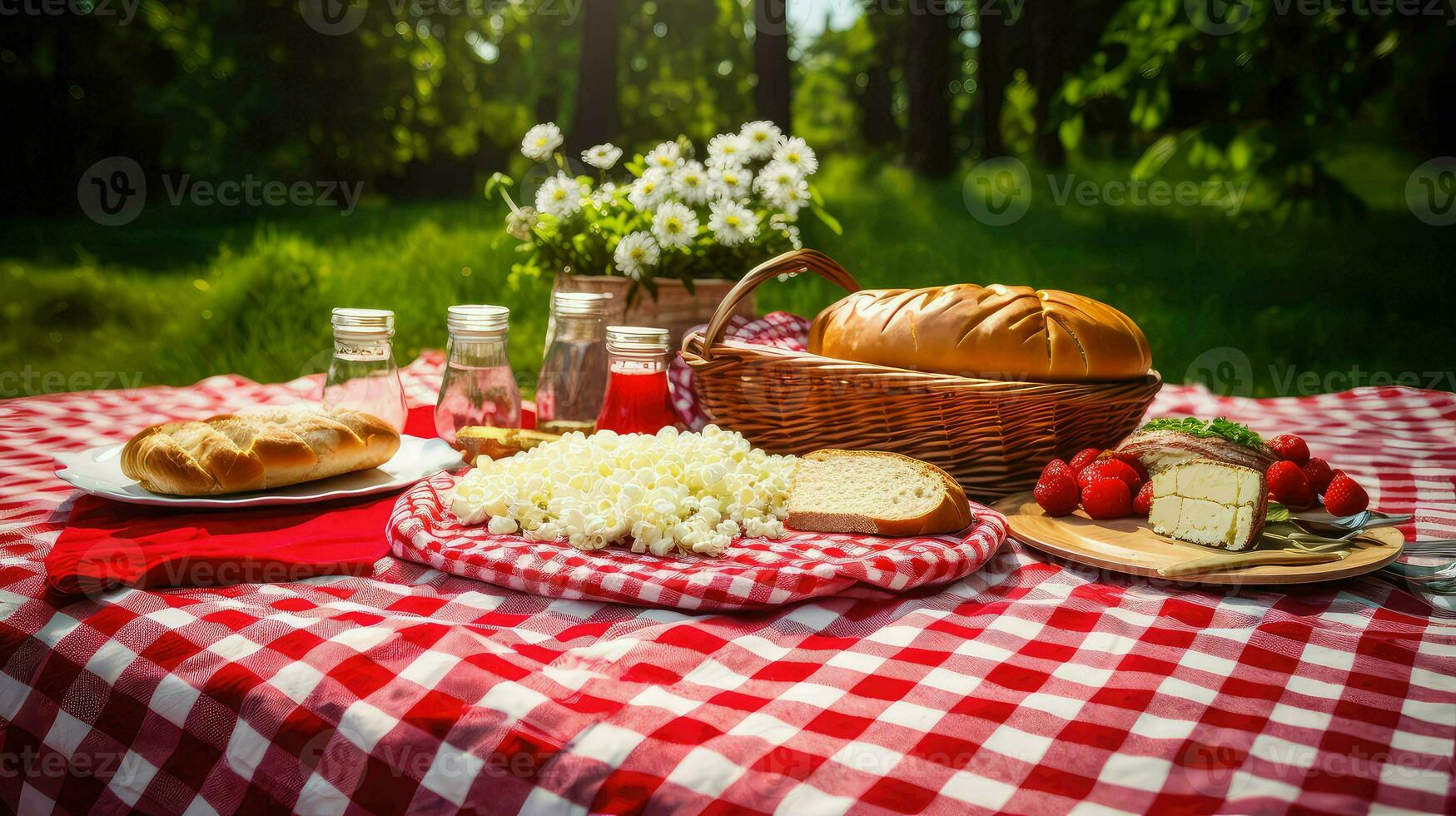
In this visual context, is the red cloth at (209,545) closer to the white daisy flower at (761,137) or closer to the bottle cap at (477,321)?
the bottle cap at (477,321)

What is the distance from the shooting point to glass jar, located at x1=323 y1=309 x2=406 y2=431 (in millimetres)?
1592

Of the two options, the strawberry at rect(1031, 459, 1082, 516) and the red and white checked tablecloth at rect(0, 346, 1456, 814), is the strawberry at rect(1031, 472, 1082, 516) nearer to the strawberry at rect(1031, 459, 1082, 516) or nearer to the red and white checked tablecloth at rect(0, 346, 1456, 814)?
the strawberry at rect(1031, 459, 1082, 516)

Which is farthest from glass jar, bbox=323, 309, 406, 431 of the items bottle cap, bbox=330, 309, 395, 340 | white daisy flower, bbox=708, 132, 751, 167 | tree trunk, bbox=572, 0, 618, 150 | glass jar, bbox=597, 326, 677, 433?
tree trunk, bbox=572, 0, 618, 150

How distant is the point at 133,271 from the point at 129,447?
2.53 metres

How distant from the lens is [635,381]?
1602mm

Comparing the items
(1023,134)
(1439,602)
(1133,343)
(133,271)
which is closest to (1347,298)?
(1023,134)

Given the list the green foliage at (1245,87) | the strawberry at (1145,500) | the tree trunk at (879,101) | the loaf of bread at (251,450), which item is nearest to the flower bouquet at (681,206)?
the loaf of bread at (251,450)

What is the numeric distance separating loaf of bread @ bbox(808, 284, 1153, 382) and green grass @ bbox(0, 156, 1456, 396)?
76.6 inches

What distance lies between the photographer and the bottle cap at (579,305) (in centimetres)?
165

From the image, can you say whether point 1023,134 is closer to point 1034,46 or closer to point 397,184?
point 1034,46

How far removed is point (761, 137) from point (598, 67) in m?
1.92

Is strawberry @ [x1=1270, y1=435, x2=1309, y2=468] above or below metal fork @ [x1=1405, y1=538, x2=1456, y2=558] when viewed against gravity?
above

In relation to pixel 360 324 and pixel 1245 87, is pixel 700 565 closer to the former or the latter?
pixel 360 324

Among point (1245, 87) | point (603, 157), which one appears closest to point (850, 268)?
point (1245, 87)
